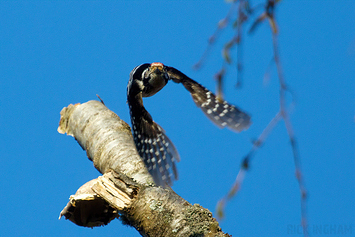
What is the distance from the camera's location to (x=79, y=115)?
12.9 feet

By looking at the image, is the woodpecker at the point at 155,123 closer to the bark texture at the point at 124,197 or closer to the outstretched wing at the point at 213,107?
the outstretched wing at the point at 213,107

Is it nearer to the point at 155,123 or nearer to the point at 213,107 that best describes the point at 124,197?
the point at 155,123

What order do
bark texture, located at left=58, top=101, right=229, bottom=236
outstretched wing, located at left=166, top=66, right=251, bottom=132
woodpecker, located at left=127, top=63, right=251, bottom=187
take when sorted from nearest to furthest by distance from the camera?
bark texture, located at left=58, top=101, right=229, bottom=236, woodpecker, located at left=127, top=63, right=251, bottom=187, outstretched wing, located at left=166, top=66, right=251, bottom=132

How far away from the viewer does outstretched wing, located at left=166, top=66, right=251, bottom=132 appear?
3195 millimetres

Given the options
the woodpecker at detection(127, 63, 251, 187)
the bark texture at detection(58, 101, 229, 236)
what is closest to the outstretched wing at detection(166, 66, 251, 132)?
the woodpecker at detection(127, 63, 251, 187)

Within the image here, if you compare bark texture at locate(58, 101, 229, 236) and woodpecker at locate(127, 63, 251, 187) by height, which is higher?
woodpecker at locate(127, 63, 251, 187)

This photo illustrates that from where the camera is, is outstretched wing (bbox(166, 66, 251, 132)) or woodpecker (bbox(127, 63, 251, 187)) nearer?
woodpecker (bbox(127, 63, 251, 187))

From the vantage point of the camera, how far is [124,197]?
262 centimetres

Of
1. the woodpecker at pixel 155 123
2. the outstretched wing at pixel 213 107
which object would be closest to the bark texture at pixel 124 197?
the woodpecker at pixel 155 123

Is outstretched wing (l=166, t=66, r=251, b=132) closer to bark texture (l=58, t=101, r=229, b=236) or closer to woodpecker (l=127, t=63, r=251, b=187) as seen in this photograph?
woodpecker (l=127, t=63, r=251, b=187)

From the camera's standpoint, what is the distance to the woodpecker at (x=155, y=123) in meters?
3.07

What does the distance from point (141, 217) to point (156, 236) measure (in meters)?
0.16

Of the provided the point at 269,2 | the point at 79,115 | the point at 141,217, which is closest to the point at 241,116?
the point at 141,217

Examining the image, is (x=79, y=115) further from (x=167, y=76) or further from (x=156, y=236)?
(x=156, y=236)
